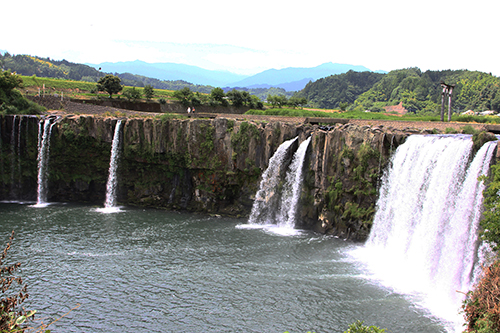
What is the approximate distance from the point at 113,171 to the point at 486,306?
4478 cm

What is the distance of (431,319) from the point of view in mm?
23078

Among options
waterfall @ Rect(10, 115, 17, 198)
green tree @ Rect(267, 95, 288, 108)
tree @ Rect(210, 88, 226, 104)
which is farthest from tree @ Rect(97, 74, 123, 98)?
green tree @ Rect(267, 95, 288, 108)

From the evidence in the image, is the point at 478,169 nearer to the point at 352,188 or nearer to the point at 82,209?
the point at 352,188

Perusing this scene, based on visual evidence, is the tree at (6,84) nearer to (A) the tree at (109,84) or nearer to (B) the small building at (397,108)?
(A) the tree at (109,84)

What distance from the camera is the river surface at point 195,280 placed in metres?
23.8

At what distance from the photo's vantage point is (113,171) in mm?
52406

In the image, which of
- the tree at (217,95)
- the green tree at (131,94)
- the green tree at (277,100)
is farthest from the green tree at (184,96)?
the green tree at (277,100)

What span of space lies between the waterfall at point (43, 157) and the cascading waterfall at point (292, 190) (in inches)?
1226

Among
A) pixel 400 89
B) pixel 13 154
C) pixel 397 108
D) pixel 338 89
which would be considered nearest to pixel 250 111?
pixel 13 154

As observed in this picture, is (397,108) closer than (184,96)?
No

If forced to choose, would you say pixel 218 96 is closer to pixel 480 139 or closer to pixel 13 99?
pixel 13 99

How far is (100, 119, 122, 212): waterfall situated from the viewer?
169 feet

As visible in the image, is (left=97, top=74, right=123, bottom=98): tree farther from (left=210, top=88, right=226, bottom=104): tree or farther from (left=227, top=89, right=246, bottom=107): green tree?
(left=227, top=89, right=246, bottom=107): green tree

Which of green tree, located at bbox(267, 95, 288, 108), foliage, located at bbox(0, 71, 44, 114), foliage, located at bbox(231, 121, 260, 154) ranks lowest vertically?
foliage, located at bbox(231, 121, 260, 154)
